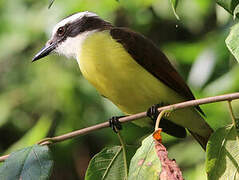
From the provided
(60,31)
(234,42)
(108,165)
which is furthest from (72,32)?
(234,42)

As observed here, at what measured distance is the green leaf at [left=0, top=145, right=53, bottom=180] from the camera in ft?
6.34

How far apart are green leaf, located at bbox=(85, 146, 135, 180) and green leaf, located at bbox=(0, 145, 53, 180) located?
0.17m

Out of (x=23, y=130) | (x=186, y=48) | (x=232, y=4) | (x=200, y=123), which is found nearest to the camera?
(x=232, y=4)

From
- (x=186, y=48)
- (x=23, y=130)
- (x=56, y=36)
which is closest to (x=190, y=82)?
(x=186, y=48)

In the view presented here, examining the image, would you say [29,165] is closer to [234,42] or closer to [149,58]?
[234,42]

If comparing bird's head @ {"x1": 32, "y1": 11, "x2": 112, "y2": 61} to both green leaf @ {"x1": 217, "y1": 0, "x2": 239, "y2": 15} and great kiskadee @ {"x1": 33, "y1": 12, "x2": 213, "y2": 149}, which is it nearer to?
great kiskadee @ {"x1": 33, "y1": 12, "x2": 213, "y2": 149}

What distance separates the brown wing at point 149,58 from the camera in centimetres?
300

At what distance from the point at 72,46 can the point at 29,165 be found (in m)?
1.37

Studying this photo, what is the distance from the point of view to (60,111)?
536 cm

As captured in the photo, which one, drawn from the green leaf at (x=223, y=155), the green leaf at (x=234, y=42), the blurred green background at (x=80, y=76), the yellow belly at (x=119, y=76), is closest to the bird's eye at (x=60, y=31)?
the blurred green background at (x=80, y=76)

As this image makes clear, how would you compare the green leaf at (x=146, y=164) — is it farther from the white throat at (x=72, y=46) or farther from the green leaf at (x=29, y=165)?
the white throat at (x=72, y=46)

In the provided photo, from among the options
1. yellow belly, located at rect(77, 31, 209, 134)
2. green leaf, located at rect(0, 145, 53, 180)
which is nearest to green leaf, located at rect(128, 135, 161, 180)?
green leaf, located at rect(0, 145, 53, 180)

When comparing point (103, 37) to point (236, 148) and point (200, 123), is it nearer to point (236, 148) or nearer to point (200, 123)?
point (200, 123)

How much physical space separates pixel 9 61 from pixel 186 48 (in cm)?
214
